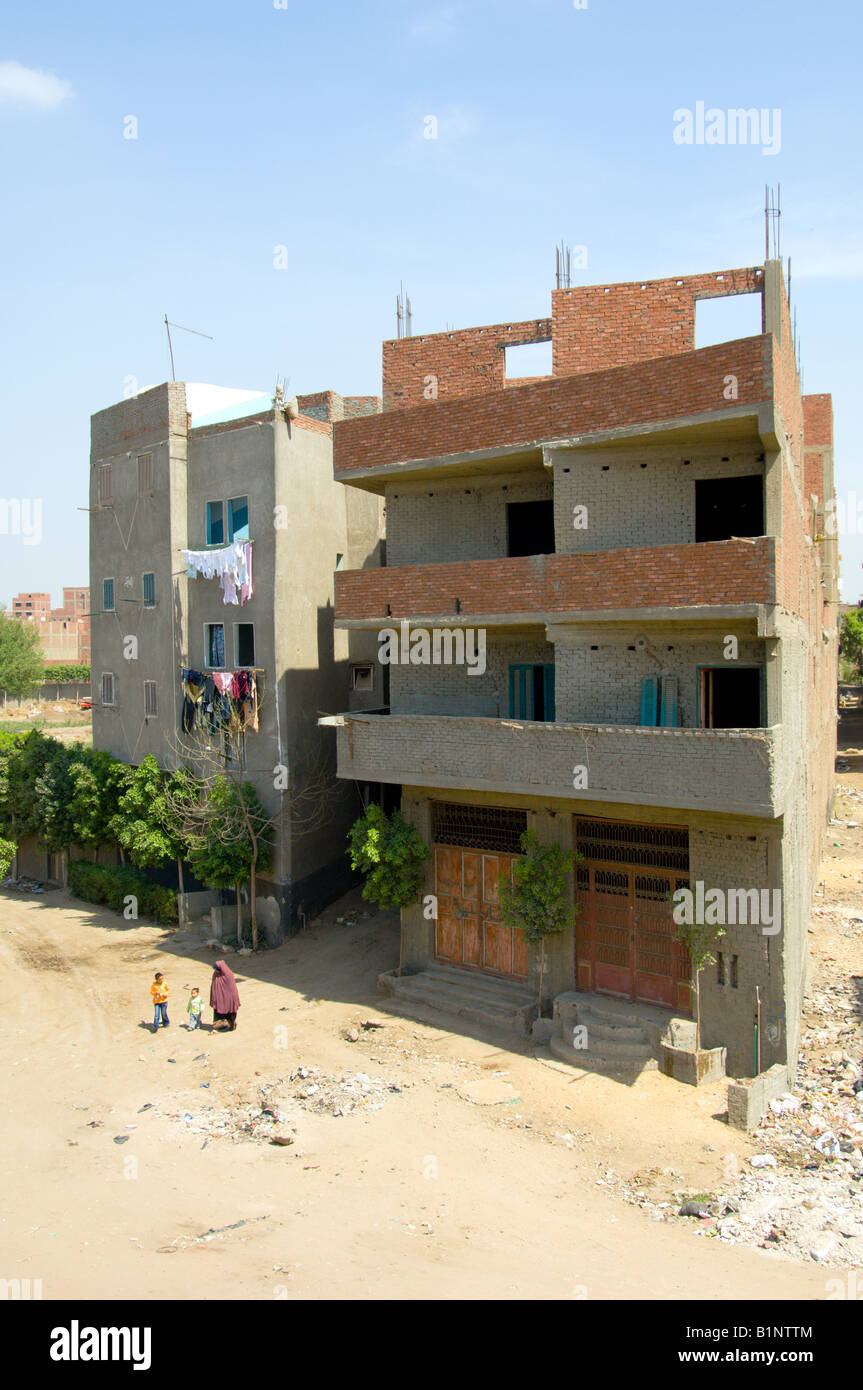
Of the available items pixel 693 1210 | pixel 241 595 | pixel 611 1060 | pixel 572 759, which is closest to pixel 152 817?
pixel 241 595

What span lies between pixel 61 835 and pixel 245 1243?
60.0 feet

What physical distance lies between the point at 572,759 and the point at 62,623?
142972 millimetres

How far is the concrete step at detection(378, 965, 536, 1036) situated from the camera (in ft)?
51.6

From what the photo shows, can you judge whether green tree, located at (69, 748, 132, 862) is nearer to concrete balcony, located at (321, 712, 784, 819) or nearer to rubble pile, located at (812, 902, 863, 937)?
concrete balcony, located at (321, 712, 784, 819)

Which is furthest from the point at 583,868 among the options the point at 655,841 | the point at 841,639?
the point at 841,639

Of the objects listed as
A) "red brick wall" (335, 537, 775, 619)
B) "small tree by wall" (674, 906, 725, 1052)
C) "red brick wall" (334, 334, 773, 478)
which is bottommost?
"small tree by wall" (674, 906, 725, 1052)

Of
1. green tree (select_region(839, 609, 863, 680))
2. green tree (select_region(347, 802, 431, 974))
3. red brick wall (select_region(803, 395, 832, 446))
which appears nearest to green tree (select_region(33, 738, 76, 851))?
green tree (select_region(347, 802, 431, 974))

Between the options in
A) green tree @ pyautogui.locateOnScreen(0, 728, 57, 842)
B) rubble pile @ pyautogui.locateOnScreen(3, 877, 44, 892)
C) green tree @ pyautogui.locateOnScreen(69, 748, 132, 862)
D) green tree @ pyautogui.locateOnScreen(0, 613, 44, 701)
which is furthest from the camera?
green tree @ pyautogui.locateOnScreen(0, 613, 44, 701)

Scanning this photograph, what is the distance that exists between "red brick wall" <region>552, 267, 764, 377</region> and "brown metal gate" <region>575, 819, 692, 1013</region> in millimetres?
8390

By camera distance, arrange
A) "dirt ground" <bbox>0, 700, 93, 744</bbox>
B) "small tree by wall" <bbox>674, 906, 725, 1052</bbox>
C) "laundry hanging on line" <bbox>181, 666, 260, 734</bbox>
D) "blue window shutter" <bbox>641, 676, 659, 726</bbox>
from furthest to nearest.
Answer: "dirt ground" <bbox>0, 700, 93, 744</bbox> → "laundry hanging on line" <bbox>181, 666, 260, 734</bbox> → "blue window shutter" <bbox>641, 676, 659, 726</bbox> → "small tree by wall" <bbox>674, 906, 725, 1052</bbox>

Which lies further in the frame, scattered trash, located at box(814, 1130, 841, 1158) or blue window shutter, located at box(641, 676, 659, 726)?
blue window shutter, located at box(641, 676, 659, 726)

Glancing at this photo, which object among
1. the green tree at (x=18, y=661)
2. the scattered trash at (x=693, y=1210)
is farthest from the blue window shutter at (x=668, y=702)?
the green tree at (x=18, y=661)
